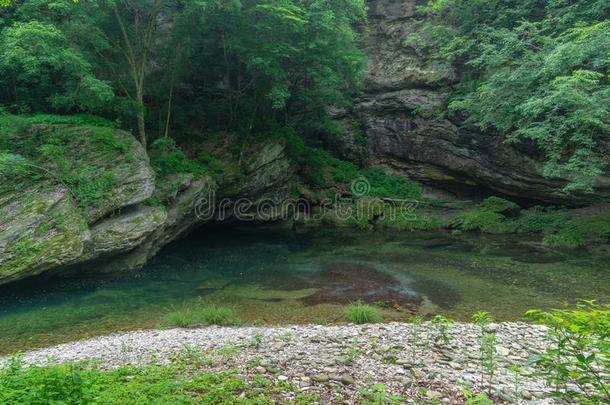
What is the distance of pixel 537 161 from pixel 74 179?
19357 mm

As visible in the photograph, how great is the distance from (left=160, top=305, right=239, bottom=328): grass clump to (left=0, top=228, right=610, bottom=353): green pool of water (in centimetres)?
34

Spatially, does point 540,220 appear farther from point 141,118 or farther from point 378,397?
point 141,118

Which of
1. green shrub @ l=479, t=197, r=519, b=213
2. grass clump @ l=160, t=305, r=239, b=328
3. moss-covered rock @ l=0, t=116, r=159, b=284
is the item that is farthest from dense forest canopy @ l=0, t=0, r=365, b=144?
green shrub @ l=479, t=197, r=519, b=213

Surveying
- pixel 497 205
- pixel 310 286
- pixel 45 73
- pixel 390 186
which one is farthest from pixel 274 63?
pixel 497 205

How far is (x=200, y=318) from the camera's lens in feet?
29.0

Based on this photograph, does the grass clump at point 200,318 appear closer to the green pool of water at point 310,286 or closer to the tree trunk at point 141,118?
the green pool of water at point 310,286

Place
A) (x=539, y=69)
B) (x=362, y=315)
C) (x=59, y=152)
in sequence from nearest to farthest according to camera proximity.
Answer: (x=362, y=315) → (x=59, y=152) → (x=539, y=69)

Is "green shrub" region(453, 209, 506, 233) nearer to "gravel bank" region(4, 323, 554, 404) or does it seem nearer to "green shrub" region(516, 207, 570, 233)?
"green shrub" region(516, 207, 570, 233)

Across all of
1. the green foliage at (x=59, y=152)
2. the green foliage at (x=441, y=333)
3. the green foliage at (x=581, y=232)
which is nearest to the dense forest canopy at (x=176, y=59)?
the green foliage at (x=59, y=152)

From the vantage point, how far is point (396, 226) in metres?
21.7

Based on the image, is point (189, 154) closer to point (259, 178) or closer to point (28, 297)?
point (259, 178)


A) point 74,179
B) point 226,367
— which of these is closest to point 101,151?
point 74,179
